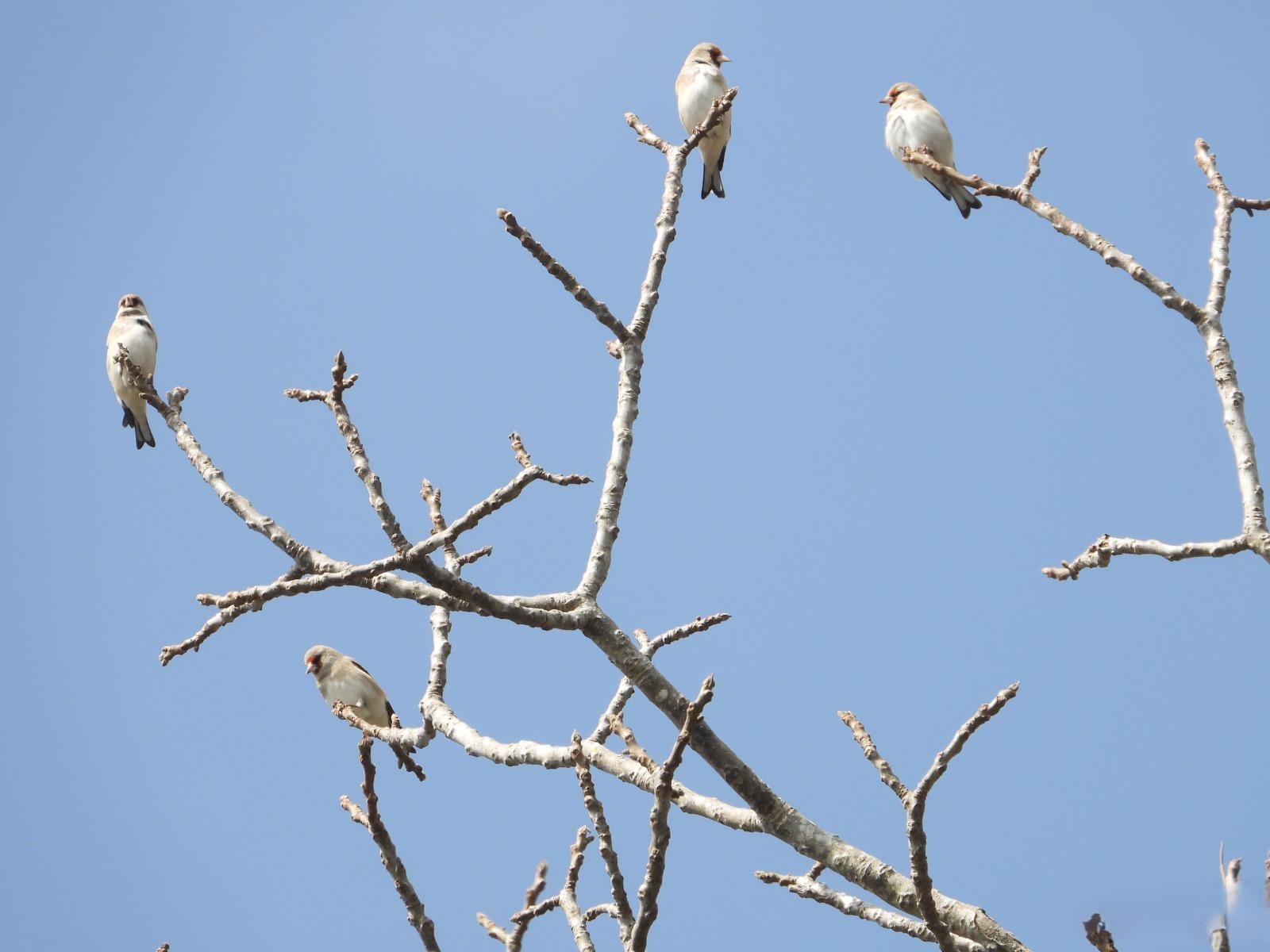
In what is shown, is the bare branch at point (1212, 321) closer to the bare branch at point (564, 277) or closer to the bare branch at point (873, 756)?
the bare branch at point (873, 756)

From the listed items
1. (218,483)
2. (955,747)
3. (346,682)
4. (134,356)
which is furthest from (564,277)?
(134,356)

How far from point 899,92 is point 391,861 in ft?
30.7

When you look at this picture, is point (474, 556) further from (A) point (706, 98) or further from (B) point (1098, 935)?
(A) point (706, 98)

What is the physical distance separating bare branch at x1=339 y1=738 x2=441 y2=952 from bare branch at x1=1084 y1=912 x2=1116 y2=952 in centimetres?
178

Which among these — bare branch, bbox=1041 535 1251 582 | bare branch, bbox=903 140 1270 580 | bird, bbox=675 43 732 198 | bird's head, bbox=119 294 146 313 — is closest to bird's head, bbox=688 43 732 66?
bird, bbox=675 43 732 198

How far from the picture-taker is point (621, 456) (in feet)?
13.8

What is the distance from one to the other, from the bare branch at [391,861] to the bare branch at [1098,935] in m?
1.78

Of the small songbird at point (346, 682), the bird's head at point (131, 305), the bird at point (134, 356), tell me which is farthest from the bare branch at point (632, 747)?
the bird's head at point (131, 305)

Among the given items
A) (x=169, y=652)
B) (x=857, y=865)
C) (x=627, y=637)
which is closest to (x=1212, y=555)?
(x=857, y=865)

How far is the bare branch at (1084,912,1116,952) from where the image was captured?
9.52 ft

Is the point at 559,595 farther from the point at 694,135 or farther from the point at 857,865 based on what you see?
the point at 694,135

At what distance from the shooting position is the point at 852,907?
383 centimetres

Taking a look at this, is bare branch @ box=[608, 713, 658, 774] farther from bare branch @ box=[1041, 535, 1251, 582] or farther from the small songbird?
the small songbird

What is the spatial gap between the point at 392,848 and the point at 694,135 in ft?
10.2
